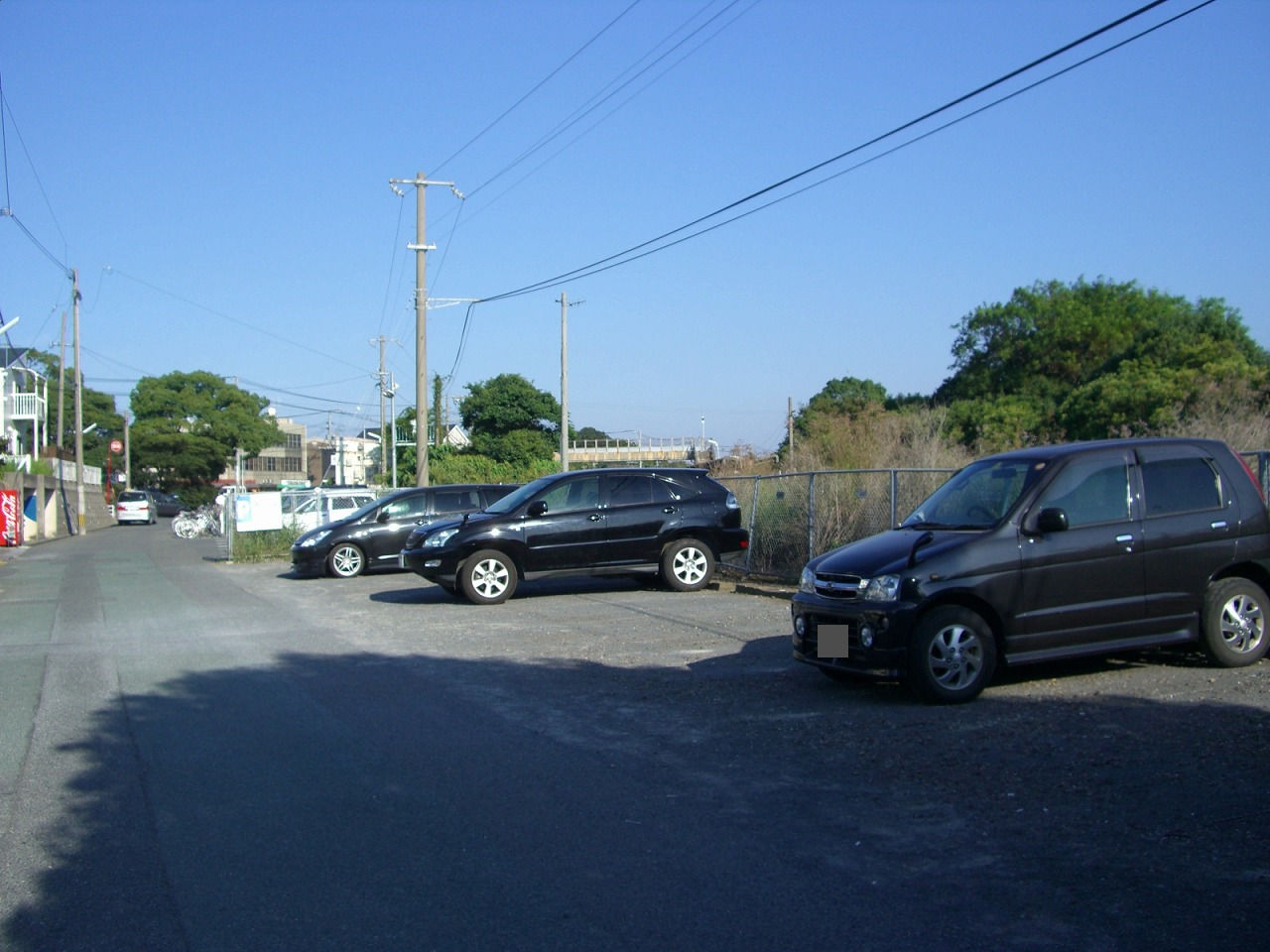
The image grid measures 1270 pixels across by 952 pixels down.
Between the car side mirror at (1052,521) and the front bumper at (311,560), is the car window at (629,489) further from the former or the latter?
the car side mirror at (1052,521)

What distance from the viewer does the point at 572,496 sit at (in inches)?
617

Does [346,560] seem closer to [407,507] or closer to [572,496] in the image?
[407,507]

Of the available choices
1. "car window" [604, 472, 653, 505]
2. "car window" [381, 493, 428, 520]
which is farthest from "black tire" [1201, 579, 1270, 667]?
"car window" [381, 493, 428, 520]

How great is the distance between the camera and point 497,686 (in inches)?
367

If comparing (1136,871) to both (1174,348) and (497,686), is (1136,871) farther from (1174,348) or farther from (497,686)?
(1174,348)

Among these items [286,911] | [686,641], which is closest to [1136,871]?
[286,911]

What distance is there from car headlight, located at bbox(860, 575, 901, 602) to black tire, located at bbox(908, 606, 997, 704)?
0.88 ft

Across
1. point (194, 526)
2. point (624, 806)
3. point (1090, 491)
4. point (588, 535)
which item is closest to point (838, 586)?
point (1090, 491)

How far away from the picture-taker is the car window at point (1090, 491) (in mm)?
8312

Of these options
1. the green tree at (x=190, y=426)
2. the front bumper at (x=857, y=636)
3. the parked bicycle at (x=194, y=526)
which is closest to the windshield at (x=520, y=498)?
the front bumper at (x=857, y=636)

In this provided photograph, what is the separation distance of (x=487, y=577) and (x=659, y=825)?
983 cm

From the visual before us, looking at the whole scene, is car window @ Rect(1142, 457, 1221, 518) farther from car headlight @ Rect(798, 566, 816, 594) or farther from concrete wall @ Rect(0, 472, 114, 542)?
concrete wall @ Rect(0, 472, 114, 542)

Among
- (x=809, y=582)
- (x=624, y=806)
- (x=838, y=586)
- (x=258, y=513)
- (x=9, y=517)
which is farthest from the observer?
(x=9, y=517)

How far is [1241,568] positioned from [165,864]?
25.1 ft
